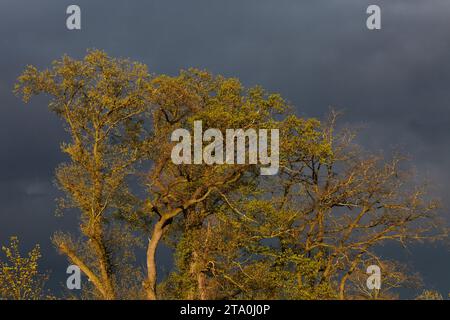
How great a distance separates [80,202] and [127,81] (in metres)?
9.61

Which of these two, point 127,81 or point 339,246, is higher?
point 127,81

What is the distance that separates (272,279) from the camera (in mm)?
51250

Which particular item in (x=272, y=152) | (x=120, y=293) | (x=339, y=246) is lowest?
(x=120, y=293)

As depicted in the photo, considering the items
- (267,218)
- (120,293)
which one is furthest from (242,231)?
(120,293)

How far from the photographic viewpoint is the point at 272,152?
52906 mm

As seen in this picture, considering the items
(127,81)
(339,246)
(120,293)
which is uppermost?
(127,81)

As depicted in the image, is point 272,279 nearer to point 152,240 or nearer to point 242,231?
point 242,231

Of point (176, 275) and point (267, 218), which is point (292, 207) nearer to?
point (267, 218)
